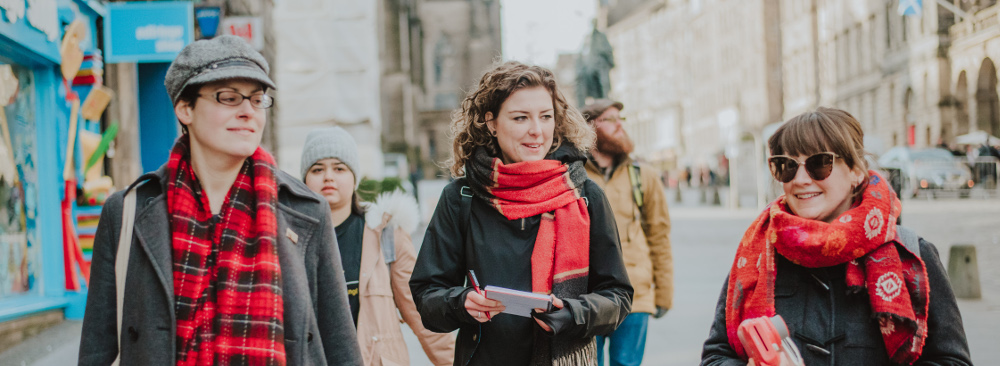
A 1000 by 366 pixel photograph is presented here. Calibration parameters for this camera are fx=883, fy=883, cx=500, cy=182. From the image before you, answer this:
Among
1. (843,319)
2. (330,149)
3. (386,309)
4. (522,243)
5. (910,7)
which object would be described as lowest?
(386,309)

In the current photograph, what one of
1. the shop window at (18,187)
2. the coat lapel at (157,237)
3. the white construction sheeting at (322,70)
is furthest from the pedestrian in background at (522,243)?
the white construction sheeting at (322,70)

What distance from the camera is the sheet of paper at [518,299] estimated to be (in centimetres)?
261

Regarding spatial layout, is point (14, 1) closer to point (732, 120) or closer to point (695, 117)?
point (732, 120)

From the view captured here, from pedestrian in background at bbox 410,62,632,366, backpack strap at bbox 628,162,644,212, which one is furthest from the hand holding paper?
backpack strap at bbox 628,162,644,212

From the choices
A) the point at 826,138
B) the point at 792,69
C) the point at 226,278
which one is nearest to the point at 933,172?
the point at 826,138

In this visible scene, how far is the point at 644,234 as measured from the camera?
5.39 meters

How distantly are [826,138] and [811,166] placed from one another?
0.10 meters

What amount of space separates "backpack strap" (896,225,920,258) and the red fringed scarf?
0.96m

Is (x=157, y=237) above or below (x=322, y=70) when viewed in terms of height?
below

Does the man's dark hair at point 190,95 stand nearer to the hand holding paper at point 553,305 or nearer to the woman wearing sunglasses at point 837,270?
the hand holding paper at point 553,305

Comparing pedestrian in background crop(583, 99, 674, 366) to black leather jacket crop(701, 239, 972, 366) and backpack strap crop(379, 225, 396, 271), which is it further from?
black leather jacket crop(701, 239, 972, 366)

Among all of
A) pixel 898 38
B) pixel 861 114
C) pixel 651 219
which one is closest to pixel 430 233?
pixel 651 219

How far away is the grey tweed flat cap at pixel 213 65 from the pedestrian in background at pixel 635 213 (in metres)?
2.80

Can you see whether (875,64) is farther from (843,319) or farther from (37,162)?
(843,319)
